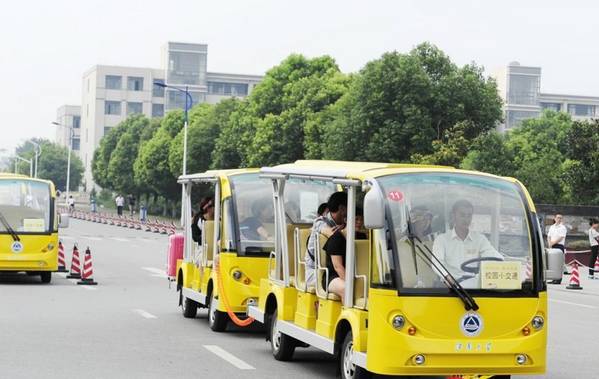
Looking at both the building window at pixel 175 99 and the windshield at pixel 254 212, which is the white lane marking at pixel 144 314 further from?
the building window at pixel 175 99

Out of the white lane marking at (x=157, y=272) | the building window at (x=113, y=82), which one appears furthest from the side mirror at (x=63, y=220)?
the building window at (x=113, y=82)

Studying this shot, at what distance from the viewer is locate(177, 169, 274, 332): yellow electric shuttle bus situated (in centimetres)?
1553

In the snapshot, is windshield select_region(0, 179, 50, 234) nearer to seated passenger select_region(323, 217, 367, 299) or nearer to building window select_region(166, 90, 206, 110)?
seated passenger select_region(323, 217, 367, 299)

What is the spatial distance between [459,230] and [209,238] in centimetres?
711

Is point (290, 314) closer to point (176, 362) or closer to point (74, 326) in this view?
point (176, 362)

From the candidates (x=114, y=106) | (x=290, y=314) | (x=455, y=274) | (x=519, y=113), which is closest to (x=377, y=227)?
(x=455, y=274)

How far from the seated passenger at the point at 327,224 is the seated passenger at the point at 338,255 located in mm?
352

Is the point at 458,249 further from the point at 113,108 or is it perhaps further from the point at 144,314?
the point at 113,108

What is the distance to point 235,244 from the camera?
51.5 ft

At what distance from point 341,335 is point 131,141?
4472 inches

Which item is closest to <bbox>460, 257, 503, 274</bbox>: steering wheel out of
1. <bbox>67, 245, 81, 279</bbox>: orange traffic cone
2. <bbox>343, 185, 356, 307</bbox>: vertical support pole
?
<bbox>343, 185, 356, 307</bbox>: vertical support pole

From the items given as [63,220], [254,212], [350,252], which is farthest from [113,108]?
[350,252]

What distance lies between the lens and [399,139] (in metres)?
56.9

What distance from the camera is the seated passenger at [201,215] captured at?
17547mm
